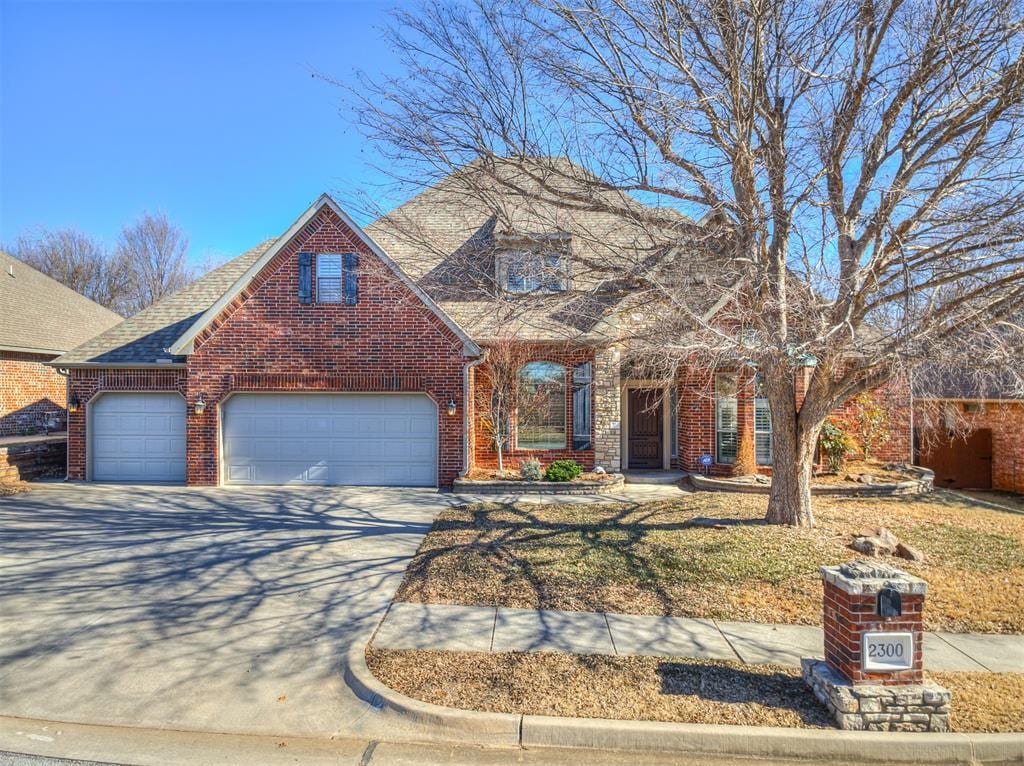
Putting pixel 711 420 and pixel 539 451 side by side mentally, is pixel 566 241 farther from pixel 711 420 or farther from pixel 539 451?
pixel 711 420

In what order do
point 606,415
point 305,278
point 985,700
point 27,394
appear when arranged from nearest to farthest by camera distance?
point 985,700 → point 305,278 → point 606,415 → point 27,394


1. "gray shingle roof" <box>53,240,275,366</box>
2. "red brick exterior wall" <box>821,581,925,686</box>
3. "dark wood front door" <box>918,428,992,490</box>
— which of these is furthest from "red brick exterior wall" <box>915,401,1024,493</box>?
"gray shingle roof" <box>53,240,275,366</box>

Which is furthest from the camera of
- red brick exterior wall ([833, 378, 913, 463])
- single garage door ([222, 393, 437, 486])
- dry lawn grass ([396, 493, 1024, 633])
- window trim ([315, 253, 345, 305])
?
red brick exterior wall ([833, 378, 913, 463])

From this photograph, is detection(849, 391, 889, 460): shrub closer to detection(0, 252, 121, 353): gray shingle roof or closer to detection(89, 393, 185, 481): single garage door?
detection(89, 393, 185, 481): single garage door

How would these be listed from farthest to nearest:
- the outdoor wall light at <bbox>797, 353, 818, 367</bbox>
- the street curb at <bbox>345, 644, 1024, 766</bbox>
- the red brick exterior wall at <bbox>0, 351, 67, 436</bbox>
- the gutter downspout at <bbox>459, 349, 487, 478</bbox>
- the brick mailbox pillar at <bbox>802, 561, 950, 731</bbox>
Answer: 1. the red brick exterior wall at <bbox>0, 351, 67, 436</bbox>
2. the gutter downspout at <bbox>459, 349, 487, 478</bbox>
3. the outdoor wall light at <bbox>797, 353, 818, 367</bbox>
4. the brick mailbox pillar at <bbox>802, 561, 950, 731</bbox>
5. the street curb at <bbox>345, 644, 1024, 766</bbox>

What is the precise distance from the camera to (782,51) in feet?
24.6

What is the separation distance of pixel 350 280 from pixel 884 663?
436 inches

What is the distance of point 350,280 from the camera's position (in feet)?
40.1

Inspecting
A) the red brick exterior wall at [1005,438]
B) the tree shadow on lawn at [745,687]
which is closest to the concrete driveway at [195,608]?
the tree shadow on lawn at [745,687]

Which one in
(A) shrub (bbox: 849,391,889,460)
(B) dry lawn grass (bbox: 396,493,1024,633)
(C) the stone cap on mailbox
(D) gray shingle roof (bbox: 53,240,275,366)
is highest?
(D) gray shingle roof (bbox: 53,240,275,366)

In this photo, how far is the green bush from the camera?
12055 mm

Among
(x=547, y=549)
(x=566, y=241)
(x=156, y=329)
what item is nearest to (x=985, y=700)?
(x=547, y=549)

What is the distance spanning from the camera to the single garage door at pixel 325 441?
12.4 meters

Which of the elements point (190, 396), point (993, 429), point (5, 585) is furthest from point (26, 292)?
point (993, 429)
